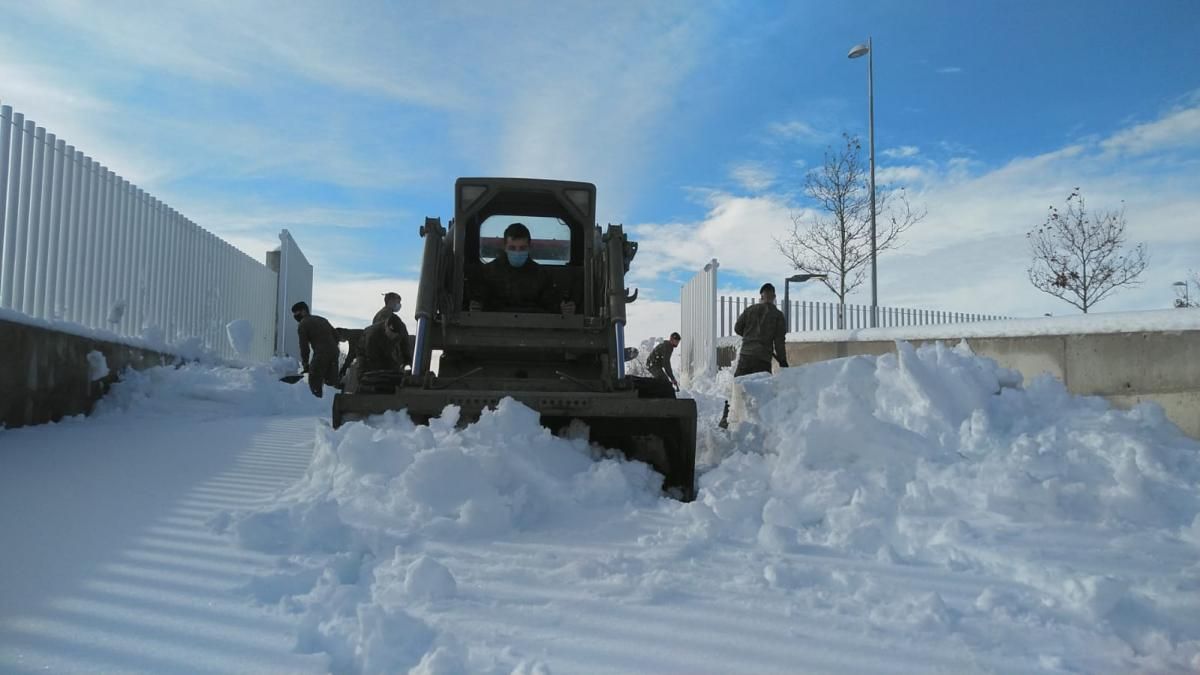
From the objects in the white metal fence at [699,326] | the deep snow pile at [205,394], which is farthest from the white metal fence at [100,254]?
the white metal fence at [699,326]

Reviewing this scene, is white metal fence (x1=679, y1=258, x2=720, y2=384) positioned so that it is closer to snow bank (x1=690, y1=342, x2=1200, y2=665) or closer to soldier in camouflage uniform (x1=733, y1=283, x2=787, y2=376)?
soldier in camouflage uniform (x1=733, y1=283, x2=787, y2=376)

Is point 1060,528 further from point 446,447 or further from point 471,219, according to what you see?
point 471,219

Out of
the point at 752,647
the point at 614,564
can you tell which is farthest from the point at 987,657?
the point at 614,564

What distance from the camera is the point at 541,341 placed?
541cm

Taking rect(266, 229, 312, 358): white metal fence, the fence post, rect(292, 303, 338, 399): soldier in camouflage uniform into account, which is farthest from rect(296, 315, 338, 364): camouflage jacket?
rect(266, 229, 312, 358): white metal fence

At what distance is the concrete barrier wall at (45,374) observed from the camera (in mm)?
6309

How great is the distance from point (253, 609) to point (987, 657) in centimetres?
223

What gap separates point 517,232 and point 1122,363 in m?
5.20

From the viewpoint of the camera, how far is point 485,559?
9.91 feet

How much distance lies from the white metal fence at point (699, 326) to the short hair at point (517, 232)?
1027cm

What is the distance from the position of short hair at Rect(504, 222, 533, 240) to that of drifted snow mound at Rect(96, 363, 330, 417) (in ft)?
15.8

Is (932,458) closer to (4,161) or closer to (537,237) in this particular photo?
(537,237)

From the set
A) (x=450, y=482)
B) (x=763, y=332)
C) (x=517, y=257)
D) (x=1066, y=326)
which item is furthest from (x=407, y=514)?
(x=1066, y=326)

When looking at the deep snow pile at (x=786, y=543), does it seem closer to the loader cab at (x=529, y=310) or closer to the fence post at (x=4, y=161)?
the loader cab at (x=529, y=310)
